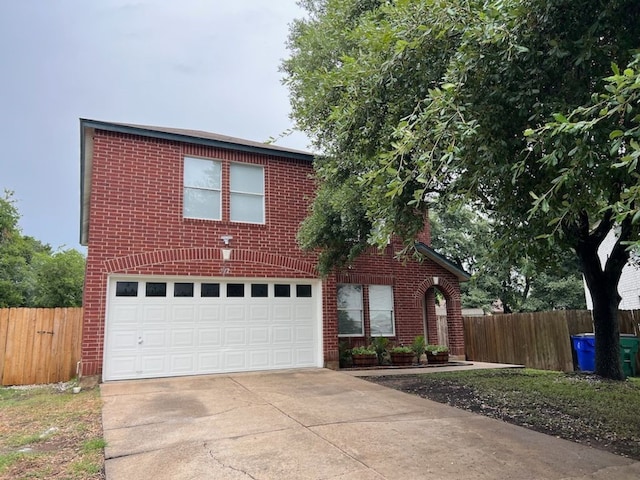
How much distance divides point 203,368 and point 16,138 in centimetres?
4365

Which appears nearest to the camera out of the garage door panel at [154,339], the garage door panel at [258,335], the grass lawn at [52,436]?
the grass lawn at [52,436]

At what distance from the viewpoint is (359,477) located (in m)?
→ 4.01

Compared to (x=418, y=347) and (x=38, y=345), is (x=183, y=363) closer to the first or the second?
(x=38, y=345)

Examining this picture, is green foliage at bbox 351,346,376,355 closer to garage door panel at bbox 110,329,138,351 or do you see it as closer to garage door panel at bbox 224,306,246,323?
garage door panel at bbox 224,306,246,323

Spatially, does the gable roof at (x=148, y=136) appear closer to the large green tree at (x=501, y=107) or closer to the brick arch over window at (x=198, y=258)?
the brick arch over window at (x=198, y=258)

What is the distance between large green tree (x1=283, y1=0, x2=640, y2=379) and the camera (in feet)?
12.3

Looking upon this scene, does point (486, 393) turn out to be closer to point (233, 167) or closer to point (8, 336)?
point (233, 167)

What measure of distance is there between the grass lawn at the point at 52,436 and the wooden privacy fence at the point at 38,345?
1.88 m

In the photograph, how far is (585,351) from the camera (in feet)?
37.7

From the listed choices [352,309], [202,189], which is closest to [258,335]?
[352,309]

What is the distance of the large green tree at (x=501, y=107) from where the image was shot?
3.75 metres

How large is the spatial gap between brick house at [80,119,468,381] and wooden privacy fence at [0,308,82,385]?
242cm

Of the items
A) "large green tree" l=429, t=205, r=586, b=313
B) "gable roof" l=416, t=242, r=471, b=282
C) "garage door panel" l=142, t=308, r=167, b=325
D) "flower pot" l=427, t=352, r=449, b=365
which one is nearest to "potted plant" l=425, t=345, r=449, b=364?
"flower pot" l=427, t=352, r=449, b=365

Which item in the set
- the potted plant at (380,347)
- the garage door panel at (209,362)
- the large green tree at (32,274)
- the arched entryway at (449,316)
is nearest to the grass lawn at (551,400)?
the potted plant at (380,347)
